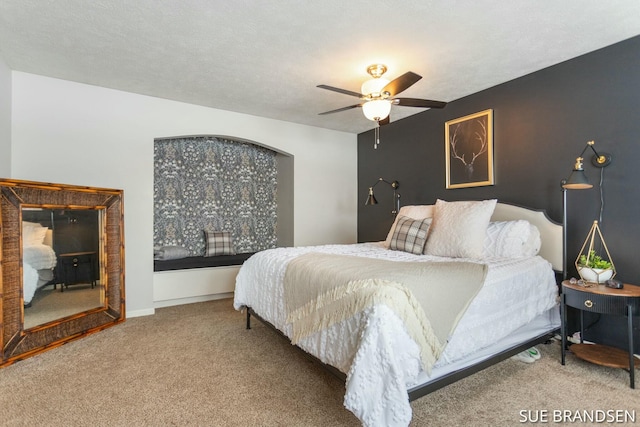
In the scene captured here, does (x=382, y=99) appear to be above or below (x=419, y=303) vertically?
above

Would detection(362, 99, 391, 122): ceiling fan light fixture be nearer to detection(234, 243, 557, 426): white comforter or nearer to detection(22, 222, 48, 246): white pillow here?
detection(234, 243, 557, 426): white comforter

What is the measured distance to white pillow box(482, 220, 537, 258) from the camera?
2.71 meters

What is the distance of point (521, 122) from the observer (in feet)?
10.3

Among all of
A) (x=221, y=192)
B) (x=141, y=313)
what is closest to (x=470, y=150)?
(x=221, y=192)

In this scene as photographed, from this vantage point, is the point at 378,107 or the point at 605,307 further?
the point at 378,107

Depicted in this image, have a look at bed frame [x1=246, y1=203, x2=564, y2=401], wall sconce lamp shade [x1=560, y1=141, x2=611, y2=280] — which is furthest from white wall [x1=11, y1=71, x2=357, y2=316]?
wall sconce lamp shade [x1=560, y1=141, x2=611, y2=280]

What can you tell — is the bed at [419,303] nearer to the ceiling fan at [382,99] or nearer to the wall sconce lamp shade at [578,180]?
the wall sconce lamp shade at [578,180]

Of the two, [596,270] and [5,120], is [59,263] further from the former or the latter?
[596,270]

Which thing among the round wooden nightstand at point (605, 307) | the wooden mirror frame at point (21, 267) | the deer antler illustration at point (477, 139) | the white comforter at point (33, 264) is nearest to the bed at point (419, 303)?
the round wooden nightstand at point (605, 307)

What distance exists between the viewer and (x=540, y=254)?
284cm

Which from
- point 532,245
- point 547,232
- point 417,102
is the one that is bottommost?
point 532,245

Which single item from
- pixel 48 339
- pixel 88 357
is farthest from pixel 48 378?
pixel 48 339

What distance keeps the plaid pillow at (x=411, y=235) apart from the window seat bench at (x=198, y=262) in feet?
7.46

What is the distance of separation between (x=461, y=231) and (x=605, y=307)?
42.8 inches
